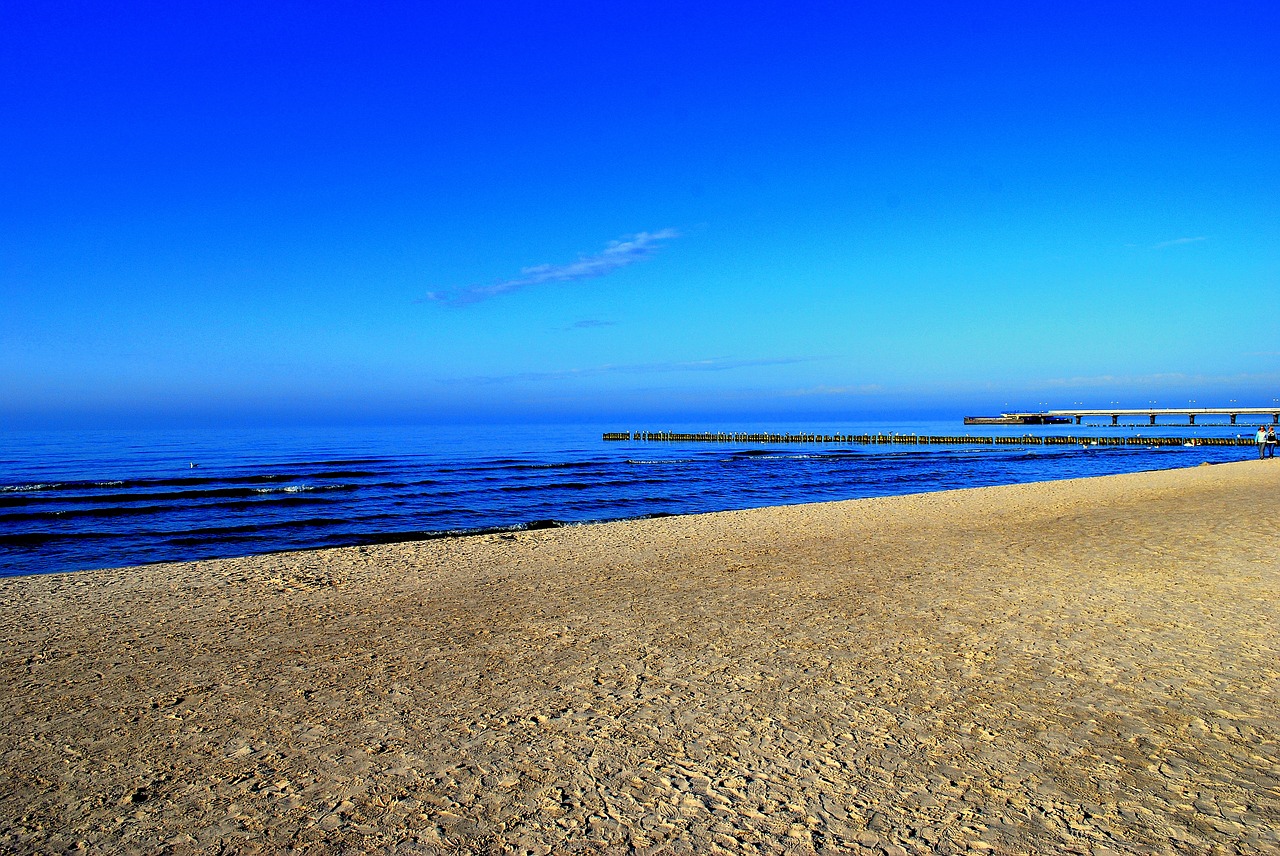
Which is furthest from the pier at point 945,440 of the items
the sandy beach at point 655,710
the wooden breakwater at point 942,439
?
the sandy beach at point 655,710

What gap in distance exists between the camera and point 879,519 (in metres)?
15.9

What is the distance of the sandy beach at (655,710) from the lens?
3799 mm

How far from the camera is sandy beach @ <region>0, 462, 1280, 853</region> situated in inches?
150

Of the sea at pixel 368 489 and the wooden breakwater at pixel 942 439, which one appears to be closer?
the sea at pixel 368 489

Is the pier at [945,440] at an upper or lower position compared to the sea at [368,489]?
lower

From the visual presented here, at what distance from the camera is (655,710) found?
5277 millimetres

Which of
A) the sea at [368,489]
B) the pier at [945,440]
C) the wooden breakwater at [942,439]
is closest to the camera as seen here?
the sea at [368,489]

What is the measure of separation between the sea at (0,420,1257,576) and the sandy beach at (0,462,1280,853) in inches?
294

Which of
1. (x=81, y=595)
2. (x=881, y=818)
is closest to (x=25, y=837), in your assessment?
(x=881, y=818)

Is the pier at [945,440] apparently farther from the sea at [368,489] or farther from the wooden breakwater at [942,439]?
the sea at [368,489]

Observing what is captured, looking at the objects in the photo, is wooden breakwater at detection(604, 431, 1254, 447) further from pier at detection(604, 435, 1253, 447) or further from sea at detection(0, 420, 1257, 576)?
sea at detection(0, 420, 1257, 576)

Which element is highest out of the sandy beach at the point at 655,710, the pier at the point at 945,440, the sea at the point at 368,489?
the sandy beach at the point at 655,710

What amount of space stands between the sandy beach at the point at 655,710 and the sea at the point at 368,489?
7.48 meters

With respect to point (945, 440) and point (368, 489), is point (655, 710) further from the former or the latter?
point (945, 440)
